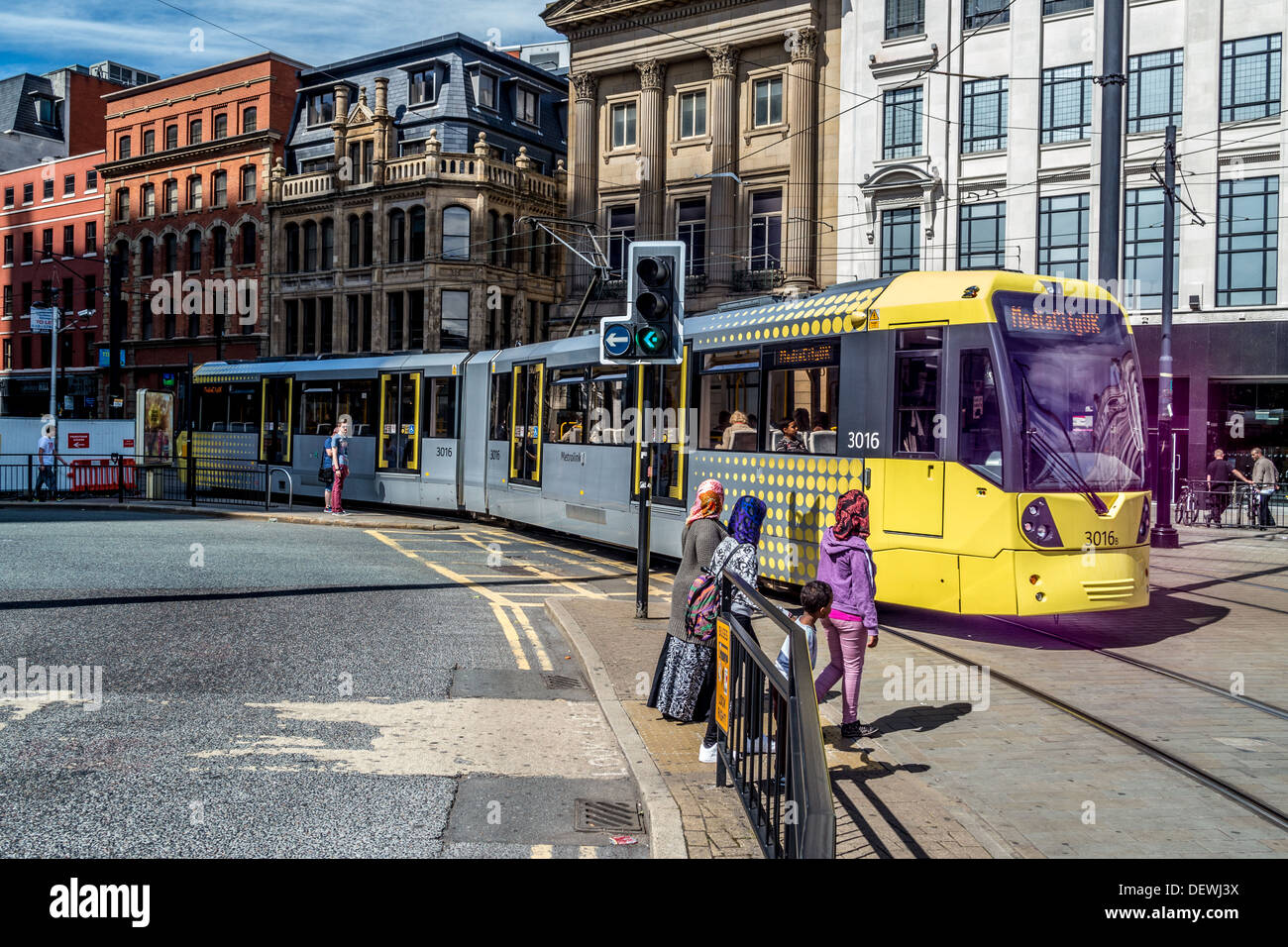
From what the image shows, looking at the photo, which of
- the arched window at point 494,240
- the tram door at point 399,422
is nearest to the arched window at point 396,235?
the arched window at point 494,240

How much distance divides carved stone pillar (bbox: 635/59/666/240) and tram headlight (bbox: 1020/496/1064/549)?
2997 centimetres

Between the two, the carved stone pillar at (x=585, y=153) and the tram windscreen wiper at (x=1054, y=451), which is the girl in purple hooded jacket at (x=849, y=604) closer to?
the tram windscreen wiper at (x=1054, y=451)

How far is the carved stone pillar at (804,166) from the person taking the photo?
1395 inches

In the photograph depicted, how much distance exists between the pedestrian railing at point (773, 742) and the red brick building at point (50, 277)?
6081cm

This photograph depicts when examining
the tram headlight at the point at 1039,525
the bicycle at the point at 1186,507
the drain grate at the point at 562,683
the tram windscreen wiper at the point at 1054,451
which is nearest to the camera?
the drain grate at the point at 562,683

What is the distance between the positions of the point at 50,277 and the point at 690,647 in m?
64.2

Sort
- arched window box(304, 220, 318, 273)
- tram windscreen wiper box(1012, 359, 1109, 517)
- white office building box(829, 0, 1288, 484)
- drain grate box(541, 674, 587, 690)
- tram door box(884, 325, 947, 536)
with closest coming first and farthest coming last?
drain grate box(541, 674, 587, 690)
tram windscreen wiper box(1012, 359, 1109, 517)
tram door box(884, 325, 947, 536)
white office building box(829, 0, 1288, 484)
arched window box(304, 220, 318, 273)

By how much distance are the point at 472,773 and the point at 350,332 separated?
4614cm

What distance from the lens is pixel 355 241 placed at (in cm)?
5028

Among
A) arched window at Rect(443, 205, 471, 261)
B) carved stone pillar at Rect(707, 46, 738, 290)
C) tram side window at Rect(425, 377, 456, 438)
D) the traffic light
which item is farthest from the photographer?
arched window at Rect(443, 205, 471, 261)

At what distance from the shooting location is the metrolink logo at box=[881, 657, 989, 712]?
8.62m

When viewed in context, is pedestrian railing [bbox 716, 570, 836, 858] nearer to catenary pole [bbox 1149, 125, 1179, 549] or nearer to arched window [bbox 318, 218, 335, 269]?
catenary pole [bbox 1149, 125, 1179, 549]

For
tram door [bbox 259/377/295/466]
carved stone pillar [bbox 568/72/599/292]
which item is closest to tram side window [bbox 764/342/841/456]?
tram door [bbox 259/377/295/466]
